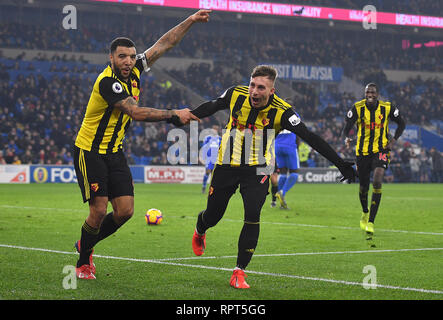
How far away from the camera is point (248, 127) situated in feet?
21.4

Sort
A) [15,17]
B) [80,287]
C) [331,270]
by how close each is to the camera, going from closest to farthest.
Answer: [80,287] < [331,270] < [15,17]

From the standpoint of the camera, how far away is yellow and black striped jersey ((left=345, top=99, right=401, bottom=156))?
38.6 feet

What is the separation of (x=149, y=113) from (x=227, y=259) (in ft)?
8.44

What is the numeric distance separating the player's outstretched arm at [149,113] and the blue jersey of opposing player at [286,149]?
34.6 ft

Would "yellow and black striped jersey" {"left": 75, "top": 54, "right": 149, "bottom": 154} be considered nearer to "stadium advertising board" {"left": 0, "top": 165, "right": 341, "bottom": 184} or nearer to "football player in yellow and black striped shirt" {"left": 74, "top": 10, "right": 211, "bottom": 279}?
"football player in yellow and black striped shirt" {"left": 74, "top": 10, "right": 211, "bottom": 279}

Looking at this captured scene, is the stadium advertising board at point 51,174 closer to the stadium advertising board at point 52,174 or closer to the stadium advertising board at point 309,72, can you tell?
the stadium advertising board at point 52,174

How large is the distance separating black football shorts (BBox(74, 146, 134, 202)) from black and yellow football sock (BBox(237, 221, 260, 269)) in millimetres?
1219
